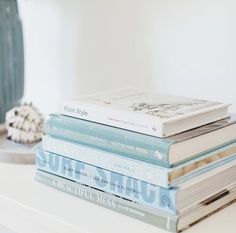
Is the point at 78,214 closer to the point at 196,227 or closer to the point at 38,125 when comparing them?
the point at 196,227

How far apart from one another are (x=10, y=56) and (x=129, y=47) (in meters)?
0.26

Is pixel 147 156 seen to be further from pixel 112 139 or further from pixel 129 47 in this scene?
pixel 129 47

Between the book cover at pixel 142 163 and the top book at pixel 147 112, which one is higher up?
the top book at pixel 147 112

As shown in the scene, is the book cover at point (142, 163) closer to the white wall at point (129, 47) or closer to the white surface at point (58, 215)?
the white surface at point (58, 215)

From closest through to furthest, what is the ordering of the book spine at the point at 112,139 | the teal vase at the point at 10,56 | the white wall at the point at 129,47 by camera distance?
the book spine at the point at 112,139, the white wall at the point at 129,47, the teal vase at the point at 10,56

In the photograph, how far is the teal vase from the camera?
1.17 meters

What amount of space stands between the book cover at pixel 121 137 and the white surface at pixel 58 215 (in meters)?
0.09

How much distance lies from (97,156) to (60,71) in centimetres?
54

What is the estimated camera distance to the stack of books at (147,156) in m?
0.74

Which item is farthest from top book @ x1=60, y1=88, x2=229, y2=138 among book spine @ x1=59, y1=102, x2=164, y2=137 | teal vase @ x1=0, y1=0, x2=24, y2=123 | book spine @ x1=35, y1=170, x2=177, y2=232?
teal vase @ x1=0, y1=0, x2=24, y2=123

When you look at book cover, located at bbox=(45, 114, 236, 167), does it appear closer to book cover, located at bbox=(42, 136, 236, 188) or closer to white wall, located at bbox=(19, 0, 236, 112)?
book cover, located at bbox=(42, 136, 236, 188)

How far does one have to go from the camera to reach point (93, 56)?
47.9 inches

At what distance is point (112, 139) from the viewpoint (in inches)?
30.7

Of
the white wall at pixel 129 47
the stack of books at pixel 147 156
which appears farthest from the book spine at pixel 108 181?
the white wall at pixel 129 47
